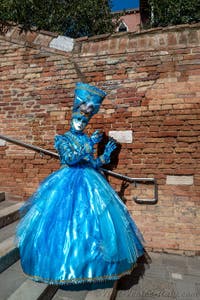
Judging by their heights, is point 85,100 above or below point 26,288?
above

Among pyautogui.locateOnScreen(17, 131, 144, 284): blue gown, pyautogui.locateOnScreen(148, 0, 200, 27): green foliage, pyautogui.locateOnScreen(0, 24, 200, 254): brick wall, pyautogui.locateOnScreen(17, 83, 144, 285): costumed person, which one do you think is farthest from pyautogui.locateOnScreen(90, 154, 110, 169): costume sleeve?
pyautogui.locateOnScreen(148, 0, 200, 27): green foliage

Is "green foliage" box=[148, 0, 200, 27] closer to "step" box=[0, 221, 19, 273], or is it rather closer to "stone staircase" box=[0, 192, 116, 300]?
"step" box=[0, 221, 19, 273]

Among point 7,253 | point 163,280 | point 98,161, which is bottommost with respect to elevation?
point 163,280

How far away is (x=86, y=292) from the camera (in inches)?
104

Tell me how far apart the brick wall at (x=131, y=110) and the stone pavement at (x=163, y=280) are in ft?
0.76

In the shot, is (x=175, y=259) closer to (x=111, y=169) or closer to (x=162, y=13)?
(x=111, y=169)

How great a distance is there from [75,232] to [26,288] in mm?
621

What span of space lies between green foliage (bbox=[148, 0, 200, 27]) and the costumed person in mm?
8259

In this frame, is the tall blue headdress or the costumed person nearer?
the costumed person

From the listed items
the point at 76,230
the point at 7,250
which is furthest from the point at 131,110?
the point at 7,250

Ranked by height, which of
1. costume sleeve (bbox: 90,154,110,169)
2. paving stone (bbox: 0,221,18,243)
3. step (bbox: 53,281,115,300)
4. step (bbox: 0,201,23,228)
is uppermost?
costume sleeve (bbox: 90,154,110,169)

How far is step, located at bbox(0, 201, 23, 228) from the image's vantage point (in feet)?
11.9

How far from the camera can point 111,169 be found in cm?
431

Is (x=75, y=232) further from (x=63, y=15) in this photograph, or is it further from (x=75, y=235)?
(x=63, y=15)
